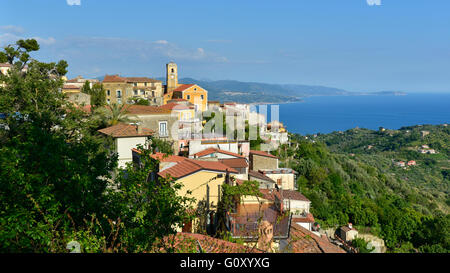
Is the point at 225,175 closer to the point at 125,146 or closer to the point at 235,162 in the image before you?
the point at 235,162

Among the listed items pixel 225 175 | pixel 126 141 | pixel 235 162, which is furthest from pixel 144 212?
pixel 235 162

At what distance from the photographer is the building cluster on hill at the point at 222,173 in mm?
7773

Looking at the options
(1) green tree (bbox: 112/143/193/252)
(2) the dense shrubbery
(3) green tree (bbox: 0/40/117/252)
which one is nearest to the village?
(1) green tree (bbox: 112/143/193/252)

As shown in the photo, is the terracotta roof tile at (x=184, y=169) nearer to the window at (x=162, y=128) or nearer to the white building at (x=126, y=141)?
the white building at (x=126, y=141)

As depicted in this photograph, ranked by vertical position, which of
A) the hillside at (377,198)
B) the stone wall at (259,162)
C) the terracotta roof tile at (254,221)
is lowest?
the hillside at (377,198)

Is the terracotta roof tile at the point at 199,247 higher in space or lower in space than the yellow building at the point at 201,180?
higher

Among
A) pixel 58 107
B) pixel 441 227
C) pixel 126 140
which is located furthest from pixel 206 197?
pixel 441 227

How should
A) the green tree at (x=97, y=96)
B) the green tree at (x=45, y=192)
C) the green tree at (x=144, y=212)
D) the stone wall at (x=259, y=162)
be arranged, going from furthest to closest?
the green tree at (x=97, y=96) → the stone wall at (x=259, y=162) → the green tree at (x=144, y=212) → the green tree at (x=45, y=192)

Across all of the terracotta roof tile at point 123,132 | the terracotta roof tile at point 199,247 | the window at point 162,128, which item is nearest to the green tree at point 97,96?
the window at point 162,128
